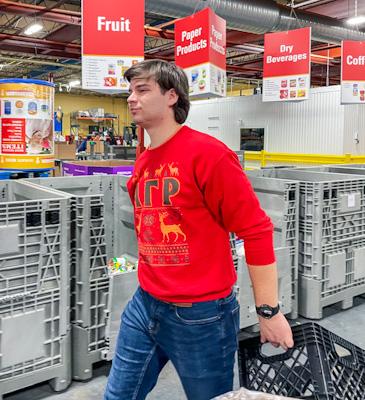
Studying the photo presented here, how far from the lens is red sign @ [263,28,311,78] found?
680 centimetres

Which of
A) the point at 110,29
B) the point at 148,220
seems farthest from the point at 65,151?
the point at 148,220

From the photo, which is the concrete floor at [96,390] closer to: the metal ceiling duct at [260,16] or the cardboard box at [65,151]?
the metal ceiling duct at [260,16]

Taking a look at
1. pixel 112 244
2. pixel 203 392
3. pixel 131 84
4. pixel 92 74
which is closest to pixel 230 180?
pixel 131 84

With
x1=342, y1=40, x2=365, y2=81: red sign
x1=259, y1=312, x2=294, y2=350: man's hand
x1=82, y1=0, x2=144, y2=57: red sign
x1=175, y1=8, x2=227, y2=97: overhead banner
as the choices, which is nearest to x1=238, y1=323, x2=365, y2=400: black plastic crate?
x1=259, y1=312, x2=294, y2=350: man's hand

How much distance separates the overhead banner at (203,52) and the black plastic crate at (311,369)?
3867 mm

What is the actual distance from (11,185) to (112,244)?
38.0 inches

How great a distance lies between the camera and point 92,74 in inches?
170

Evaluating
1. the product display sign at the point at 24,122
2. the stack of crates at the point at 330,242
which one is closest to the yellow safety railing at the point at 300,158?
the stack of crates at the point at 330,242

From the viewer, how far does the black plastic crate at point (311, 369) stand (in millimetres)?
1501

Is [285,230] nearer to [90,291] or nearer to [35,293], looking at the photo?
[90,291]

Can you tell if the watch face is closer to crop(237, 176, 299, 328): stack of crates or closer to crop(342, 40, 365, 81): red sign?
crop(237, 176, 299, 328): stack of crates

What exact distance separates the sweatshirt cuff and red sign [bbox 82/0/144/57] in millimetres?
3361

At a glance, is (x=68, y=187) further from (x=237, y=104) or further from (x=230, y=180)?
(x=237, y=104)

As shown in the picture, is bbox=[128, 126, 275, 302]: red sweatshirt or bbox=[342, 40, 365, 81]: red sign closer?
bbox=[128, 126, 275, 302]: red sweatshirt
